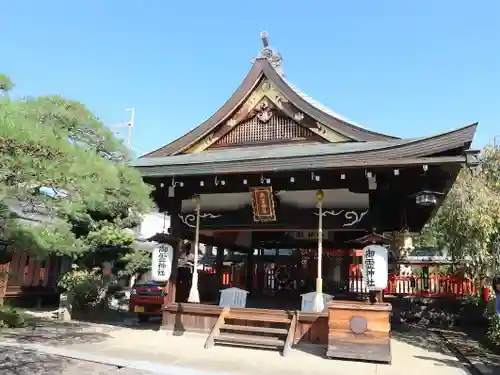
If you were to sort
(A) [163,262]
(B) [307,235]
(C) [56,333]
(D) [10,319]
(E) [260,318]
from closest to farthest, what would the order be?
(E) [260,318] → (C) [56,333] → (D) [10,319] → (A) [163,262] → (B) [307,235]

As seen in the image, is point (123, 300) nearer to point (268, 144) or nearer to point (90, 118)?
point (268, 144)

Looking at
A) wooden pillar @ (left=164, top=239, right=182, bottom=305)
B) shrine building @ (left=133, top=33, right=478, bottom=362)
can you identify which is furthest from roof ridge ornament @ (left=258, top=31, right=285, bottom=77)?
wooden pillar @ (left=164, top=239, right=182, bottom=305)

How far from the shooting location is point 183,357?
273 inches

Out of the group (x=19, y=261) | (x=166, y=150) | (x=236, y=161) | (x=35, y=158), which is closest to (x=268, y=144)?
(x=236, y=161)

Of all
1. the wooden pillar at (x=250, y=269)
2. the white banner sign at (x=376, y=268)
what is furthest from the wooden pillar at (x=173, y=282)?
the wooden pillar at (x=250, y=269)

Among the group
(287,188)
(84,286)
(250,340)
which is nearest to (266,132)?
(287,188)

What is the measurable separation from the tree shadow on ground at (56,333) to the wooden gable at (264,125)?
507cm

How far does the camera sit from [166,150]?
37.7 ft

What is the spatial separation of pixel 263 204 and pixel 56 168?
5.22m

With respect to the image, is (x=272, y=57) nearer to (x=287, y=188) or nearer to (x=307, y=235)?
(x=287, y=188)

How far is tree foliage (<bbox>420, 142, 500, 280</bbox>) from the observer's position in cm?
1125

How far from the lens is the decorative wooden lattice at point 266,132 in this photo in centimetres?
1072

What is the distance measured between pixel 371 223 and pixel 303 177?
5.47 ft

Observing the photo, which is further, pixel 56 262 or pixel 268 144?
pixel 56 262
